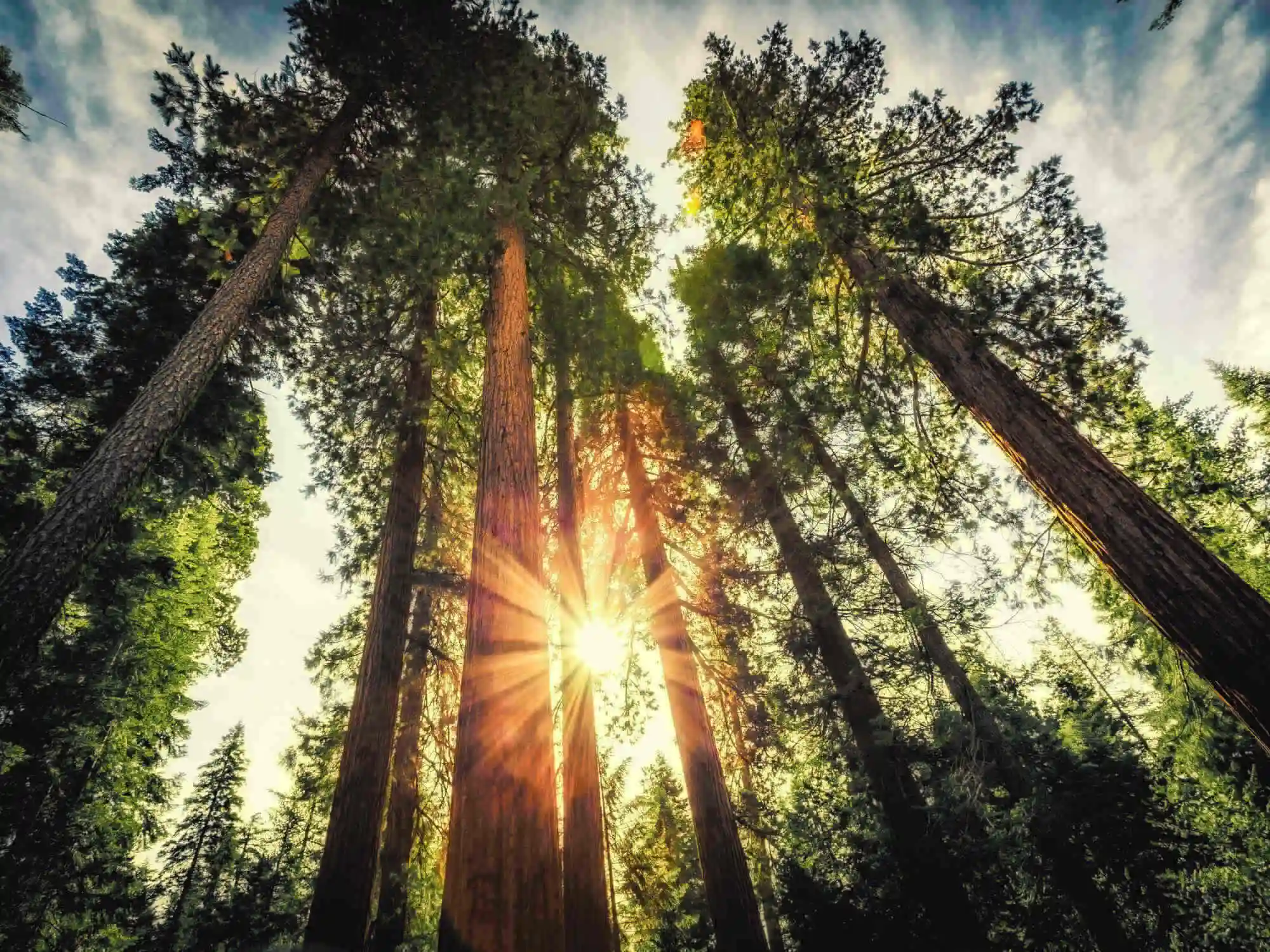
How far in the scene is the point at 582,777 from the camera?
5.71 m

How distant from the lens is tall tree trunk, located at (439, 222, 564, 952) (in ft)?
7.30

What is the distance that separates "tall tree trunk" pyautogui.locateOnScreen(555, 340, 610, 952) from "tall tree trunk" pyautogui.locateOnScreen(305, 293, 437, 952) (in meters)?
1.90

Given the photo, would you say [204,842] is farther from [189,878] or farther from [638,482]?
[638,482]

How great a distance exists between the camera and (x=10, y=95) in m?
6.79

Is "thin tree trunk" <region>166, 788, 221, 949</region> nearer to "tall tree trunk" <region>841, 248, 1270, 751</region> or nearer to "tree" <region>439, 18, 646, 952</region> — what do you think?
"tree" <region>439, 18, 646, 952</region>

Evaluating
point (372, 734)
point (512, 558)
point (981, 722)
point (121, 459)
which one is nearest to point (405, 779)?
point (372, 734)

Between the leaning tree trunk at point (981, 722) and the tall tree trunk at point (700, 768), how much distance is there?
2962mm

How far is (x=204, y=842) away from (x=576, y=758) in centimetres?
2357

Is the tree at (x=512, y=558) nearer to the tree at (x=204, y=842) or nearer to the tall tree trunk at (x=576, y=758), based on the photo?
the tall tree trunk at (x=576, y=758)

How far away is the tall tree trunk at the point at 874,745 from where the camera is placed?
552 cm

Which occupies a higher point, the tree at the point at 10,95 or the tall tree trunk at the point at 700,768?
the tree at the point at 10,95

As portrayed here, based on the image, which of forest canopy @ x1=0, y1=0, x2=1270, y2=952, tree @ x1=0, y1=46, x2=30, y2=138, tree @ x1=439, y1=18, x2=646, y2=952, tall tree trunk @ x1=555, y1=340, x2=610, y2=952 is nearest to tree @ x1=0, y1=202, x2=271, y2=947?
forest canopy @ x1=0, y1=0, x2=1270, y2=952

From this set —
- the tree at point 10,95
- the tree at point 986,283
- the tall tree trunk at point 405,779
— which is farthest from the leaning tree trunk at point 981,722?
the tree at point 10,95

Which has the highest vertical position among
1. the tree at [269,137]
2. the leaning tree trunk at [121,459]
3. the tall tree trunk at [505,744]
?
the tree at [269,137]
